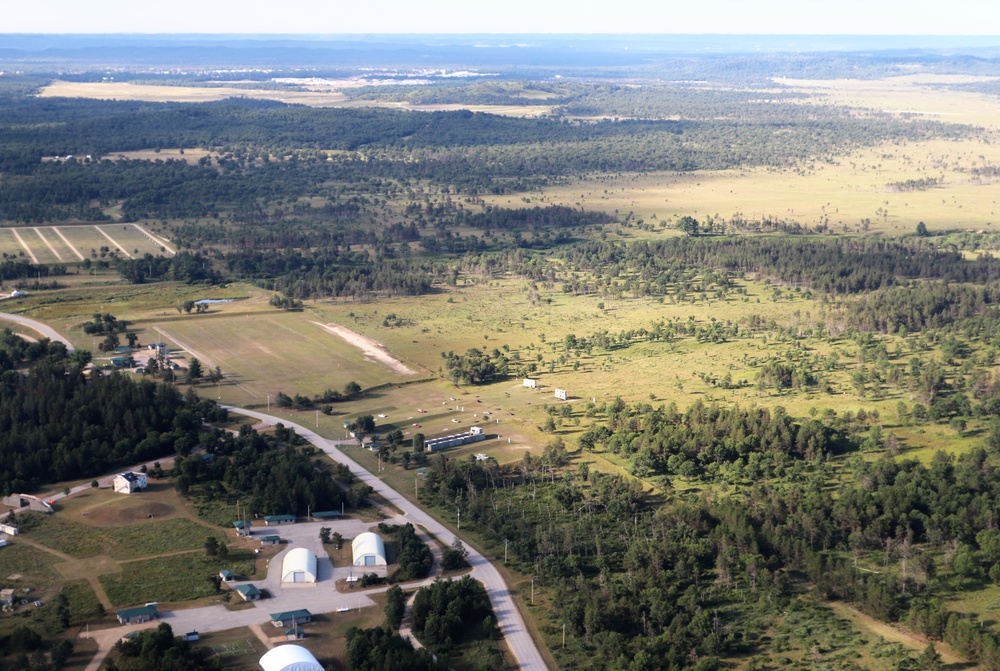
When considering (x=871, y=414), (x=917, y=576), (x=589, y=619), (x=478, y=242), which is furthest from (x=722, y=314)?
(x=589, y=619)

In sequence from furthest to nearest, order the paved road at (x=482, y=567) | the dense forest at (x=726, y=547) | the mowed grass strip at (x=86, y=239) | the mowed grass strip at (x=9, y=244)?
the mowed grass strip at (x=86, y=239) → the mowed grass strip at (x=9, y=244) → the dense forest at (x=726, y=547) → the paved road at (x=482, y=567)

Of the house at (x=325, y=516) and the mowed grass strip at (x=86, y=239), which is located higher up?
the mowed grass strip at (x=86, y=239)

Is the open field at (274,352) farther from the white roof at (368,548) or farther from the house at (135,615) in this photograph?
the house at (135,615)

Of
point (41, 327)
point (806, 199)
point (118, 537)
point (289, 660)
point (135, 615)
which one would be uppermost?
point (806, 199)

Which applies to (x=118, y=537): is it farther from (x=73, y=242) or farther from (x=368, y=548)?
(x=73, y=242)

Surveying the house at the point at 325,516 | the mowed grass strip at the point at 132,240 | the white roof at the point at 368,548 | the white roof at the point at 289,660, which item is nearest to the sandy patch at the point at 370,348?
the house at the point at 325,516

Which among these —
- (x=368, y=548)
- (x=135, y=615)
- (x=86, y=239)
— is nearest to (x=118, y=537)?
(x=135, y=615)

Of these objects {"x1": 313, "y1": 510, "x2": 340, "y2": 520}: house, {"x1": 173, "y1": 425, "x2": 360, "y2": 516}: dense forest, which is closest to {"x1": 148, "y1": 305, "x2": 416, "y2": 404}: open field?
{"x1": 173, "y1": 425, "x2": 360, "y2": 516}: dense forest
